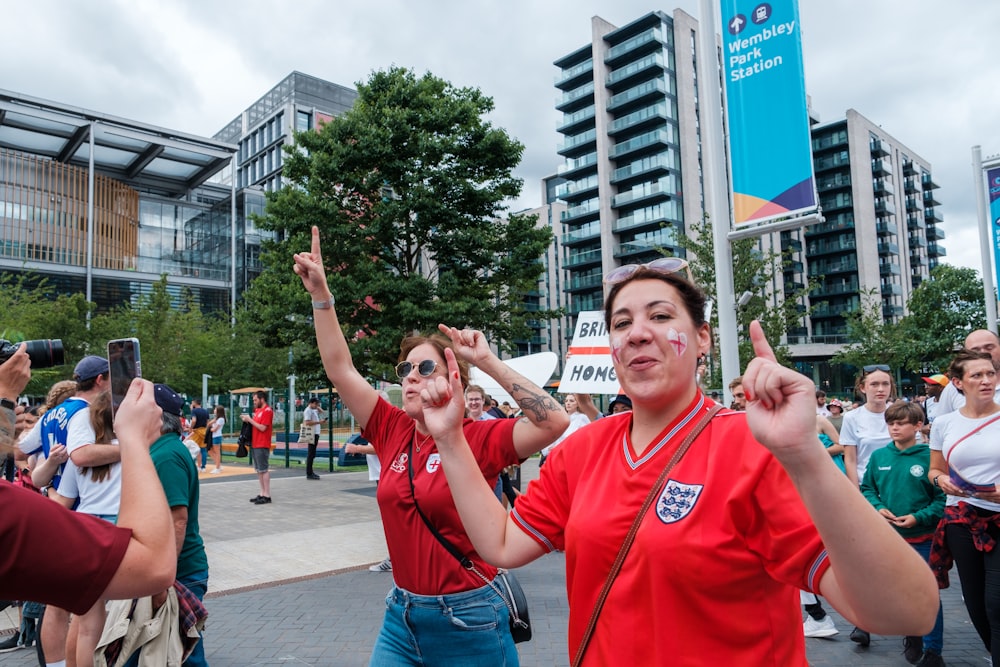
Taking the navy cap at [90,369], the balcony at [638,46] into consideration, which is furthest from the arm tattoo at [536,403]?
the balcony at [638,46]

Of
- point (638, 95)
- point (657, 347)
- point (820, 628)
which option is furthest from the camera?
point (638, 95)

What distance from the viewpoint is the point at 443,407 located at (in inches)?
85.1

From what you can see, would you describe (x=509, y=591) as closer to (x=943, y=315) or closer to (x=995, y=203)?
(x=995, y=203)

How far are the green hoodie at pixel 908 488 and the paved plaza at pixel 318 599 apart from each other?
1003mm

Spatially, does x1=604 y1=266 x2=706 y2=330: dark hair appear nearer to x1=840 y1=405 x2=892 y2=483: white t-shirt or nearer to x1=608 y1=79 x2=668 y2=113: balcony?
x1=840 y1=405 x2=892 y2=483: white t-shirt

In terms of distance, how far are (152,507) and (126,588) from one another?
0.63 feet

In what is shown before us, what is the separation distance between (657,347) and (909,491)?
4262 millimetres

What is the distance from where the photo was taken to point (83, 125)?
172ft

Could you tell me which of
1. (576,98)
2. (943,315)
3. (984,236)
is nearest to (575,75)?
A: (576,98)

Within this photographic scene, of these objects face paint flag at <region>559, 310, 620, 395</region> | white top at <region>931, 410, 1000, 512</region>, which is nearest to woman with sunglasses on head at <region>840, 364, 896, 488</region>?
white top at <region>931, 410, 1000, 512</region>

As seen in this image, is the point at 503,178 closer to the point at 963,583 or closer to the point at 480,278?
the point at 480,278

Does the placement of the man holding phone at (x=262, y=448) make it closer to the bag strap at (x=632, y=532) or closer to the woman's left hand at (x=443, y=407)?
the woman's left hand at (x=443, y=407)

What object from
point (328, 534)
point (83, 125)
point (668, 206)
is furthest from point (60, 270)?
point (328, 534)

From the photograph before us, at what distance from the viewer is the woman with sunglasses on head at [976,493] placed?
399 centimetres
